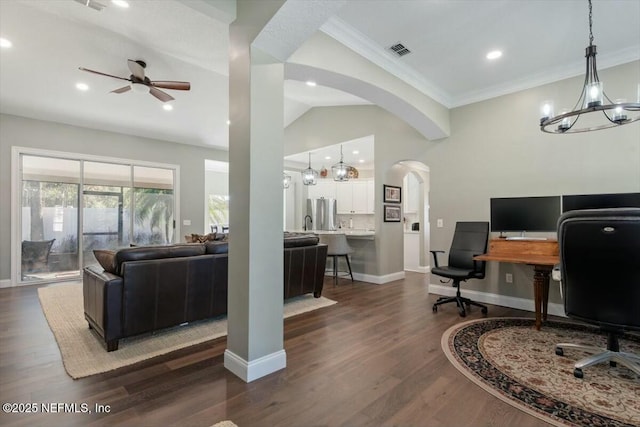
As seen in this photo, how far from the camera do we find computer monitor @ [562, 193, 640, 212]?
301 centimetres

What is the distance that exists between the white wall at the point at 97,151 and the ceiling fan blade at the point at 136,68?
Result: 2.87 metres

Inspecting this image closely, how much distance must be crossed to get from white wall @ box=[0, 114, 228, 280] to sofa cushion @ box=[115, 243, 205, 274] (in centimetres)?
421

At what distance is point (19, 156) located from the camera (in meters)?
5.21

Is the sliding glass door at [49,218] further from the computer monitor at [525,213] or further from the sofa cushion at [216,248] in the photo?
the computer monitor at [525,213]

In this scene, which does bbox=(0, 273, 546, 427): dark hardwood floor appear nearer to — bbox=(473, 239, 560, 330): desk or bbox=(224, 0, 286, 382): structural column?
bbox=(224, 0, 286, 382): structural column

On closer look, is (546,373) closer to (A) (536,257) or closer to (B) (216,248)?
(A) (536,257)

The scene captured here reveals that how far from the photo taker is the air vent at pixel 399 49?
3.17m

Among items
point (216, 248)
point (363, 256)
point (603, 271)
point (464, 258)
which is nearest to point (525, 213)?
point (464, 258)

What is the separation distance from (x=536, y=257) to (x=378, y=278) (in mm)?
2555


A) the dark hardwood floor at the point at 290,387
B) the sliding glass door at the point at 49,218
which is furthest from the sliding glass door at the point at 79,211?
the dark hardwood floor at the point at 290,387

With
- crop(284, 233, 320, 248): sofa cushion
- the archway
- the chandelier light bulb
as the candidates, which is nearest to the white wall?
crop(284, 233, 320, 248): sofa cushion

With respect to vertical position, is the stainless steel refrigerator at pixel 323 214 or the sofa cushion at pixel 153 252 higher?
the stainless steel refrigerator at pixel 323 214

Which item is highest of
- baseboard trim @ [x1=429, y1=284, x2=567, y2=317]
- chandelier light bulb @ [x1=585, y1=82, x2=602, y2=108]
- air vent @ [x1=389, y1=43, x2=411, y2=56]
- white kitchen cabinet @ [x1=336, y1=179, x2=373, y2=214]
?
air vent @ [x1=389, y1=43, x2=411, y2=56]

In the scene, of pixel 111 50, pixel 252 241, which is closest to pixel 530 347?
pixel 252 241
